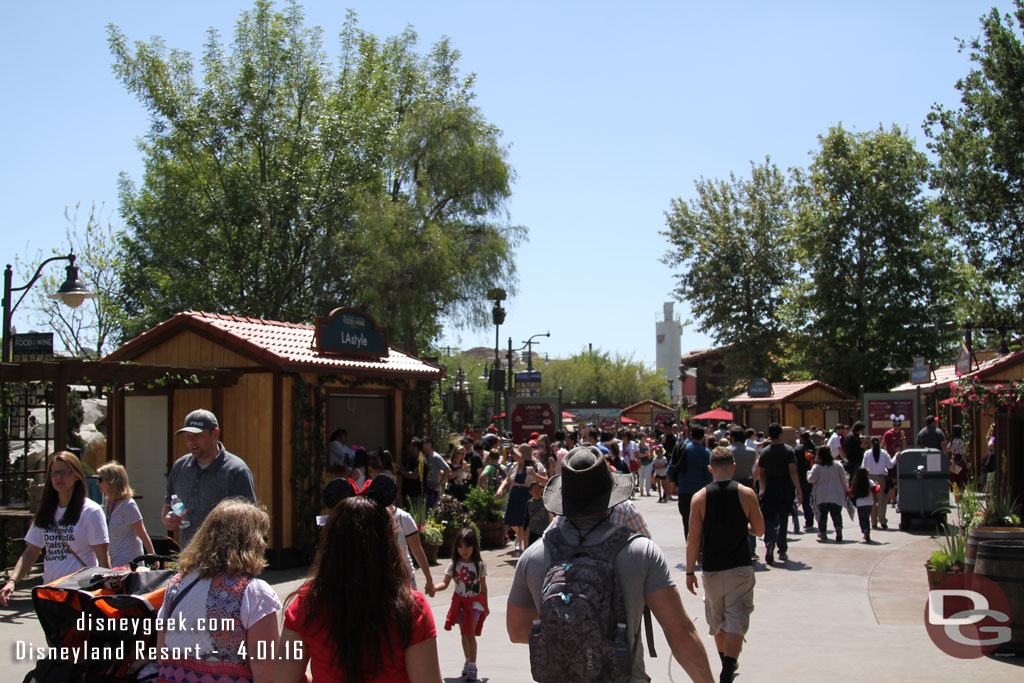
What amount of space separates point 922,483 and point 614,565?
1416 cm

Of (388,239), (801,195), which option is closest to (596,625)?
(388,239)

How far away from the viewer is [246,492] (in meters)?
6.02

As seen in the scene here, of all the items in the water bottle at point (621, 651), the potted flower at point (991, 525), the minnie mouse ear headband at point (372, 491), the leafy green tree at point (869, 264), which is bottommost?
the potted flower at point (991, 525)

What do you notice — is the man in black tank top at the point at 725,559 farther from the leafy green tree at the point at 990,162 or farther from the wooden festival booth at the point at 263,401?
the leafy green tree at the point at 990,162

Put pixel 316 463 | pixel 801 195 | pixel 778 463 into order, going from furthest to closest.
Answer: pixel 801 195 < pixel 316 463 < pixel 778 463

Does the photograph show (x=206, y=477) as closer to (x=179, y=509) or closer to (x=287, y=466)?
(x=179, y=509)

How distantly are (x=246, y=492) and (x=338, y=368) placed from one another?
7420 millimetres

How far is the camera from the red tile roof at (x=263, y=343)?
1260 cm

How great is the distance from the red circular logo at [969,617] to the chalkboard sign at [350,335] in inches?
339

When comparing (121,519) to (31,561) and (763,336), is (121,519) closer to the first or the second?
(31,561)

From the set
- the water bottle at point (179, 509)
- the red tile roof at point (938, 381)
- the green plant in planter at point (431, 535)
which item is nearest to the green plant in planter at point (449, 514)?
the green plant in planter at point (431, 535)

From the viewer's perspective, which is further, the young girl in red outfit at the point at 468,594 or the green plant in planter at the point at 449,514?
the green plant in planter at the point at 449,514

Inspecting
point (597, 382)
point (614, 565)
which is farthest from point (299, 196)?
point (597, 382)

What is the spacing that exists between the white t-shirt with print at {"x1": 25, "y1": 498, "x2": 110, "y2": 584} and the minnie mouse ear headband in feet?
8.19
